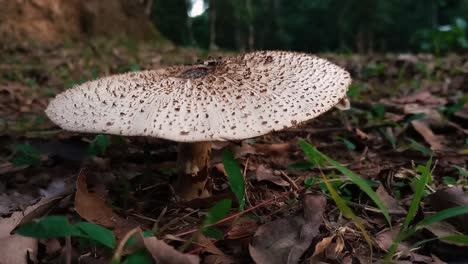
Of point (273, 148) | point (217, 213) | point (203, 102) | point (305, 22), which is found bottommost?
point (305, 22)

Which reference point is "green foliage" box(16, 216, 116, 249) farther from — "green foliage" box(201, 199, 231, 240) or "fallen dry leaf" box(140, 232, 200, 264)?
"green foliage" box(201, 199, 231, 240)

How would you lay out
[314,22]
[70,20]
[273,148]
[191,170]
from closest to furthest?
1. [191,170]
2. [273,148]
3. [70,20]
4. [314,22]

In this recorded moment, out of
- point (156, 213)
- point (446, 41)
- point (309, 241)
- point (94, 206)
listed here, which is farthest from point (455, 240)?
point (446, 41)

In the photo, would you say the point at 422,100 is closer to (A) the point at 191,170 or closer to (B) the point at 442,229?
(B) the point at 442,229

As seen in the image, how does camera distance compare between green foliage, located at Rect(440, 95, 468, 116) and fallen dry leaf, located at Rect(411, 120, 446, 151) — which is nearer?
fallen dry leaf, located at Rect(411, 120, 446, 151)

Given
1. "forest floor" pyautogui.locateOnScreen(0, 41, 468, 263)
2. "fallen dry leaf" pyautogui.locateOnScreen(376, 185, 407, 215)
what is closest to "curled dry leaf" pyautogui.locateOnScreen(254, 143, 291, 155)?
"forest floor" pyautogui.locateOnScreen(0, 41, 468, 263)

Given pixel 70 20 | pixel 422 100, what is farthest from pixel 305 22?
pixel 422 100

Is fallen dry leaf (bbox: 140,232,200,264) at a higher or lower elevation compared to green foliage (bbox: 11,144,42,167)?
higher
